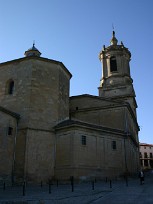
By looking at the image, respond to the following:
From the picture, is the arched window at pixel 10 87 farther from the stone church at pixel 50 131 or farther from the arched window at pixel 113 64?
the arched window at pixel 113 64

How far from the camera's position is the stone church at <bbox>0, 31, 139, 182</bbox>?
20.9 metres

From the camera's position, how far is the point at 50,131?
2328 cm

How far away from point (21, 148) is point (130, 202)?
46.1 ft

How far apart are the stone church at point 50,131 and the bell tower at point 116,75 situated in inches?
285

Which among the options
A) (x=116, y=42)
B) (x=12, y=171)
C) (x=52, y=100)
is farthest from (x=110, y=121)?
(x=116, y=42)

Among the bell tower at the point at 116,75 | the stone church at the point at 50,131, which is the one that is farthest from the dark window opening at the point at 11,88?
the bell tower at the point at 116,75

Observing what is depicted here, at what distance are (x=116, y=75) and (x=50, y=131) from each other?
17.8m

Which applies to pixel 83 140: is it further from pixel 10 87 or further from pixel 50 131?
pixel 10 87

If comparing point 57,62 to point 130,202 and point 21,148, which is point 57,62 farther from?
point 130,202

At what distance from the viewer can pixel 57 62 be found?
86.8 feet

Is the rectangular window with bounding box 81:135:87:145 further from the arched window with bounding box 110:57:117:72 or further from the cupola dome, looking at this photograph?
the arched window with bounding box 110:57:117:72

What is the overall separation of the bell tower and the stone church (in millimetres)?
7239

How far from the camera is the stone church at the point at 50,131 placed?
20922mm

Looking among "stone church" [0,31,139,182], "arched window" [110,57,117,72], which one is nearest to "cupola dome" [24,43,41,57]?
"stone church" [0,31,139,182]
